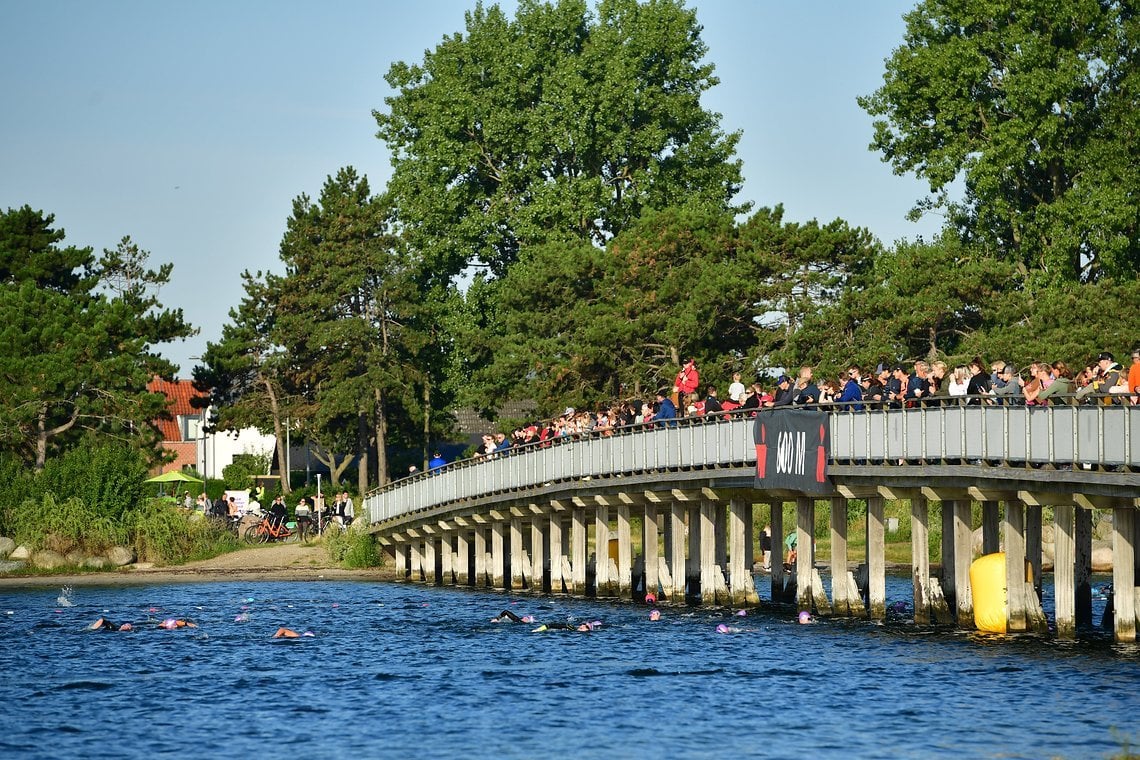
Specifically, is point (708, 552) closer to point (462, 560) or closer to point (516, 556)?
point (516, 556)

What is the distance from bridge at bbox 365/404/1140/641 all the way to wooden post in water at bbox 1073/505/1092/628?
4cm

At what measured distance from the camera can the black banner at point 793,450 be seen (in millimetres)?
38281

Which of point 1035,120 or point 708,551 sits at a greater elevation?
point 1035,120

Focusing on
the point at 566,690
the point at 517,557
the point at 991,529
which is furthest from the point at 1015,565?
the point at 517,557

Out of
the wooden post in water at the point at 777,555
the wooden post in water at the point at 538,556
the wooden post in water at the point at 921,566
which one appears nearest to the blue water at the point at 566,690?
the wooden post in water at the point at 921,566

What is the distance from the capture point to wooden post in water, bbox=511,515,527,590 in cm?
5444

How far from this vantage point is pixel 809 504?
41.5 m

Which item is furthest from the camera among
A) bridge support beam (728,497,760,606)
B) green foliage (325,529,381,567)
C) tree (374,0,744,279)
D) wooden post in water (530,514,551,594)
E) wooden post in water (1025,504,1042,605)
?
tree (374,0,744,279)

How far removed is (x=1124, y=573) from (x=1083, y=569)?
624 cm

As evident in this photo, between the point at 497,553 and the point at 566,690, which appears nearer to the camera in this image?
the point at 566,690

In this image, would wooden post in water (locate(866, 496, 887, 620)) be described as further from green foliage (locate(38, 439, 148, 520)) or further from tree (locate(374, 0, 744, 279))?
tree (locate(374, 0, 744, 279))

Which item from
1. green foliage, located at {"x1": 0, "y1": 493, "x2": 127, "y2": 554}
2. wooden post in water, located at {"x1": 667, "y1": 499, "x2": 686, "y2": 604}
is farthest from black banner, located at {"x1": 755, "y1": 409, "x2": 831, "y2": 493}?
green foliage, located at {"x1": 0, "y1": 493, "x2": 127, "y2": 554}

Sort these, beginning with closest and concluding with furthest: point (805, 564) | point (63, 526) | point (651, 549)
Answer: point (805, 564) < point (651, 549) < point (63, 526)

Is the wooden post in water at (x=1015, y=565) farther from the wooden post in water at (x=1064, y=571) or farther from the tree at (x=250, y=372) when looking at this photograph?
the tree at (x=250, y=372)
